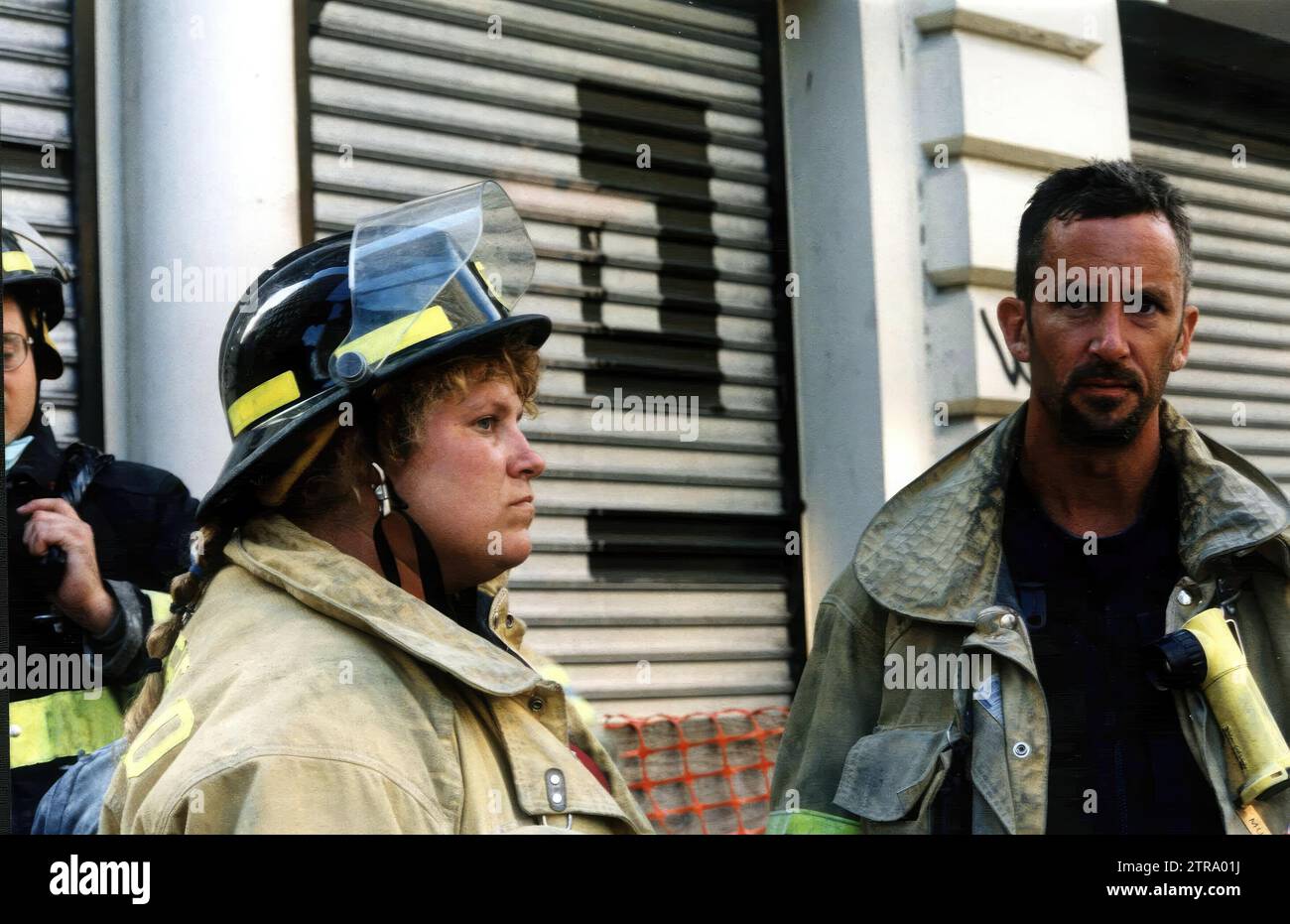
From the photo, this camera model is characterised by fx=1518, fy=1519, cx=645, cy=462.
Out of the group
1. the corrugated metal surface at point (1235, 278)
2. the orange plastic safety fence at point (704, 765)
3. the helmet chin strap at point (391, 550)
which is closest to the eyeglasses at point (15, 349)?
the helmet chin strap at point (391, 550)

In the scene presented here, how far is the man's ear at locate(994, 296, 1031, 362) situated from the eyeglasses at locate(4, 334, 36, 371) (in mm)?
2023

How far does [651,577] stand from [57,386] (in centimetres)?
155

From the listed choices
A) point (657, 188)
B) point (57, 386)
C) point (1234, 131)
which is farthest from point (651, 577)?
point (1234, 131)

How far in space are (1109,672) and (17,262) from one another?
2.39 metres

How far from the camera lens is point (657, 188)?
4285 millimetres

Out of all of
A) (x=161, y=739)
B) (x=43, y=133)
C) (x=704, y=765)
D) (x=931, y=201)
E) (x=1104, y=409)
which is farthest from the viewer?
(x=704, y=765)

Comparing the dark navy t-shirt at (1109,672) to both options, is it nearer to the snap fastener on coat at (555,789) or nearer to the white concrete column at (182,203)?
the snap fastener on coat at (555,789)

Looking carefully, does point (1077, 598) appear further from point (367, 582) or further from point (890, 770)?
point (367, 582)

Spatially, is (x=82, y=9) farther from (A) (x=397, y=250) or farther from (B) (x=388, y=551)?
(B) (x=388, y=551)

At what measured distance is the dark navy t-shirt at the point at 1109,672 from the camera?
2600 mm

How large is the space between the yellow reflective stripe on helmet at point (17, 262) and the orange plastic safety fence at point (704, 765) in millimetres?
1800

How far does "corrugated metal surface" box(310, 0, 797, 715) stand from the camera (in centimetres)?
399

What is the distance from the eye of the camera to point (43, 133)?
3.64m

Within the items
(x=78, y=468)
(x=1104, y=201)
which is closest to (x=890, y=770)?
(x=1104, y=201)
